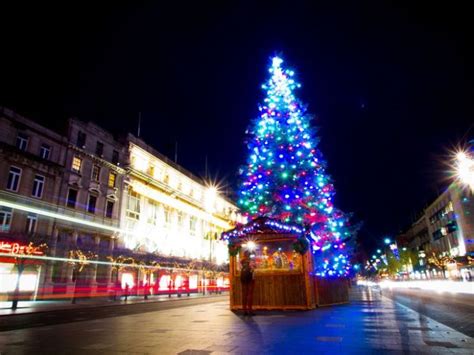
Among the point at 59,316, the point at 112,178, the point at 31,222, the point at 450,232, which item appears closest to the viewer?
the point at 59,316

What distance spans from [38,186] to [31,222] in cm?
340

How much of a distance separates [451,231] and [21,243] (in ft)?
206

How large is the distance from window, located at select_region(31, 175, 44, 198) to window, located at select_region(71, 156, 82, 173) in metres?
3.79

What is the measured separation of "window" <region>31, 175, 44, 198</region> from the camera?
2986cm

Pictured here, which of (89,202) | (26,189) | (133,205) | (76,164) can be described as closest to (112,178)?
(89,202)

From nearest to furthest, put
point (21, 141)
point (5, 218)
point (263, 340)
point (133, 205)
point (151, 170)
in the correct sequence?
1. point (263, 340)
2. point (5, 218)
3. point (21, 141)
4. point (133, 205)
5. point (151, 170)

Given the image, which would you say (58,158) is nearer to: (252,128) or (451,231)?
(252,128)

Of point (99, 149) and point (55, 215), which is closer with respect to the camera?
point (55, 215)

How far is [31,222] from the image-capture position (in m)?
28.8

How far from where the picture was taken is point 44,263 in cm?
2817

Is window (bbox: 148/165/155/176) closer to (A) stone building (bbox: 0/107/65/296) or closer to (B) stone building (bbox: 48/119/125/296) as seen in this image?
(B) stone building (bbox: 48/119/125/296)

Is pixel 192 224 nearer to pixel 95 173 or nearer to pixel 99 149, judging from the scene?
pixel 95 173

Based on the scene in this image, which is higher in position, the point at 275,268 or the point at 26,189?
the point at 26,189

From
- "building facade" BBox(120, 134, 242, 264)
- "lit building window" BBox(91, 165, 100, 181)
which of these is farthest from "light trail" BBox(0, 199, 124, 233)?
"lit building window" BBox(91, 165, 100, 181)
